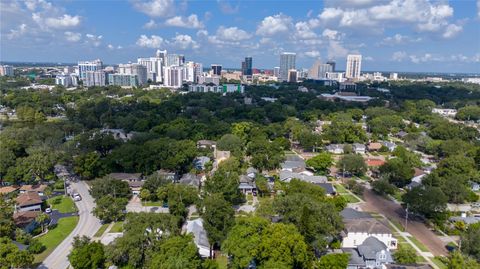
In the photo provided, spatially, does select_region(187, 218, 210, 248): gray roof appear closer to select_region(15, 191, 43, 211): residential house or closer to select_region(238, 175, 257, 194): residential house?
select_region(238, 175, 257, 194): residential house

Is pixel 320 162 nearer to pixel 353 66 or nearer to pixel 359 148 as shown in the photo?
pixel 359 148

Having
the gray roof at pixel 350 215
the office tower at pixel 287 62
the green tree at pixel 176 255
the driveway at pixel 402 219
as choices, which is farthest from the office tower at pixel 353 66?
the green tree at pixel 176 255

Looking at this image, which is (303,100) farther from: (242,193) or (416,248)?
(416,248)

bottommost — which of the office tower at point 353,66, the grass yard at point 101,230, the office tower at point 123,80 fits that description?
the grass yard at point 101,230

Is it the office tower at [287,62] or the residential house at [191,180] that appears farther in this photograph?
the office tower at [287,62]

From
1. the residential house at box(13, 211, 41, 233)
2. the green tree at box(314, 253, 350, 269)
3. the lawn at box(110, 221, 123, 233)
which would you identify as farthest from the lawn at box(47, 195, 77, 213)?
the green tree at box(314, 253, 350, 269)

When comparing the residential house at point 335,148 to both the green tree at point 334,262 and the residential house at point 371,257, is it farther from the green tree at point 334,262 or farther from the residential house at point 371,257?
the green tree at point 334,262
